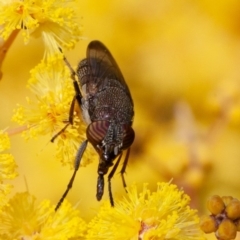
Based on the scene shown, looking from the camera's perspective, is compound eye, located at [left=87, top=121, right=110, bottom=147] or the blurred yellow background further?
the blurred yellow background

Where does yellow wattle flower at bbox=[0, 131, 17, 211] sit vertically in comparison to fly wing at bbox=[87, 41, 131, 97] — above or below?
below

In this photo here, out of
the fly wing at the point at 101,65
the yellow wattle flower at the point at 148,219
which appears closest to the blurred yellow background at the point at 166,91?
the fly wing at the point at 101,65

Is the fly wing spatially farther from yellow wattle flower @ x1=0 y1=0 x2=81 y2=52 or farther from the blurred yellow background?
the blurred yellow background

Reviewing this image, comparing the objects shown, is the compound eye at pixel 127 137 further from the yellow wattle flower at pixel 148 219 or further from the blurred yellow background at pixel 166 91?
the blurred yellow background at pixel 166 91

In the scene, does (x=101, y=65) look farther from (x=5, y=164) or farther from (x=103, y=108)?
(x=5, y=164)

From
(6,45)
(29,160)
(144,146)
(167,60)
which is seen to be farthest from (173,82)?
(6,45)

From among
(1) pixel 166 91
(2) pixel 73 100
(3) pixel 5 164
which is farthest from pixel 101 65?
(1) pixel 166 91

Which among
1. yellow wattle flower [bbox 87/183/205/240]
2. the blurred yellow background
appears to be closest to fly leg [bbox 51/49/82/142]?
yellow wattle flower [bbox 87/183/205/240]
